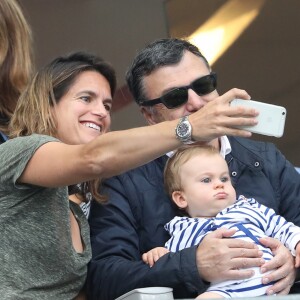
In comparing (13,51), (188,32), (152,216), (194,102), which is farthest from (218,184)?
(188,32)


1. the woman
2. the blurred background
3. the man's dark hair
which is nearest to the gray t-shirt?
the woman

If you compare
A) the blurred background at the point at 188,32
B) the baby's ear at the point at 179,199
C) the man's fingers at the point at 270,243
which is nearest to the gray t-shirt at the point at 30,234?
the baby's ear at the point at 179,199

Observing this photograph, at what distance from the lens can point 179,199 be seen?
9.66ft

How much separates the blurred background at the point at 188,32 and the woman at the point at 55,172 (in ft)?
9.23

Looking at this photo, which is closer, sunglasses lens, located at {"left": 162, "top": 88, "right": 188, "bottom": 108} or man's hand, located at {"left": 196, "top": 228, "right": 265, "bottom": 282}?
man's hand, located at {"left": 196, "top": 228, "right": 265, "bottom": 282}

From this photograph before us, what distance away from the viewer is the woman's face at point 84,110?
9.77ft

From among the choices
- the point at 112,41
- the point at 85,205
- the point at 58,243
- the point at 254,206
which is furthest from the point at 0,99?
the point at 112,41

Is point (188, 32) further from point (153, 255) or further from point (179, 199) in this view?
point (153, 255)

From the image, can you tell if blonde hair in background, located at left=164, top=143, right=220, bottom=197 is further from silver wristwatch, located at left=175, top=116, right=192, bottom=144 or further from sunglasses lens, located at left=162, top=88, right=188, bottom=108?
silver wristwatch, located at left=175, top=116, right=192, bottom=144

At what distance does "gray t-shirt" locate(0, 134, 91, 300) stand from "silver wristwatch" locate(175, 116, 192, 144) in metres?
0.39

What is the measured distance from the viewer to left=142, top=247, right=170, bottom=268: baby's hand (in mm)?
2768

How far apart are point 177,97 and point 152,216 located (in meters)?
0.48

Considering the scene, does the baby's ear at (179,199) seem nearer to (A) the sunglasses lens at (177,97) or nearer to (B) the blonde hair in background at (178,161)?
(B) the blonde hair in background at (178,161)

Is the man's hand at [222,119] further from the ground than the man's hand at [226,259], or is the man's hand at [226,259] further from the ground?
the man's hand at [222,119]
